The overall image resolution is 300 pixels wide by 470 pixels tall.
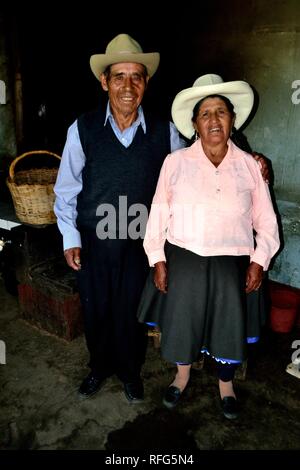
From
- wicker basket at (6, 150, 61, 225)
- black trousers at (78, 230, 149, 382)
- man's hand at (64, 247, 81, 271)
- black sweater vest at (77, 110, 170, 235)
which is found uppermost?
black sweater vest at (77, 110, 170, 235)

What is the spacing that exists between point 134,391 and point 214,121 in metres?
2.44

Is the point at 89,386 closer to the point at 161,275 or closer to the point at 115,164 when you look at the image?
the point at 161,275

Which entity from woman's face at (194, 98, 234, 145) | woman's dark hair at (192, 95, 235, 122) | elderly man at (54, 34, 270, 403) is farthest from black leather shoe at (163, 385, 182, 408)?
woman's dark hair at (192, 95, 235, 122)

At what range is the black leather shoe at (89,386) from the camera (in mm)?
3353

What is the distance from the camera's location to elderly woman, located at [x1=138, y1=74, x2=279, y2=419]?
2.65 meters

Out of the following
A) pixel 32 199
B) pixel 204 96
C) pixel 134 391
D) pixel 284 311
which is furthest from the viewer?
pixel 284 311

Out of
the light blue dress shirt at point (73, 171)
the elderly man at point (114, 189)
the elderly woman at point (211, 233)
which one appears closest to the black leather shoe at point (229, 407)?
the elderly woman at point (211, 233)

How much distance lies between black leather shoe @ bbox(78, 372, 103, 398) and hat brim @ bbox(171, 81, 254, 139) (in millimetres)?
2376

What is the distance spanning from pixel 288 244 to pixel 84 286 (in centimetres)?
260

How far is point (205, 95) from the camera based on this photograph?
271cm

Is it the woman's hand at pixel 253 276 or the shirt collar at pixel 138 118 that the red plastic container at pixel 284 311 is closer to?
the woman's hand at pixel 253 276

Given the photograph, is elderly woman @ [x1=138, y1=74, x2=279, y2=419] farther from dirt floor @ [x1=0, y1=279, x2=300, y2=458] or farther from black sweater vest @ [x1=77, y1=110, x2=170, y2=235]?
dirt floor @ [x1=0, y1=279, x2=300, y2=458]

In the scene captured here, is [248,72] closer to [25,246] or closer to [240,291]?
[240,291]

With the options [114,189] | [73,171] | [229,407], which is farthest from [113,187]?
[229,407]
